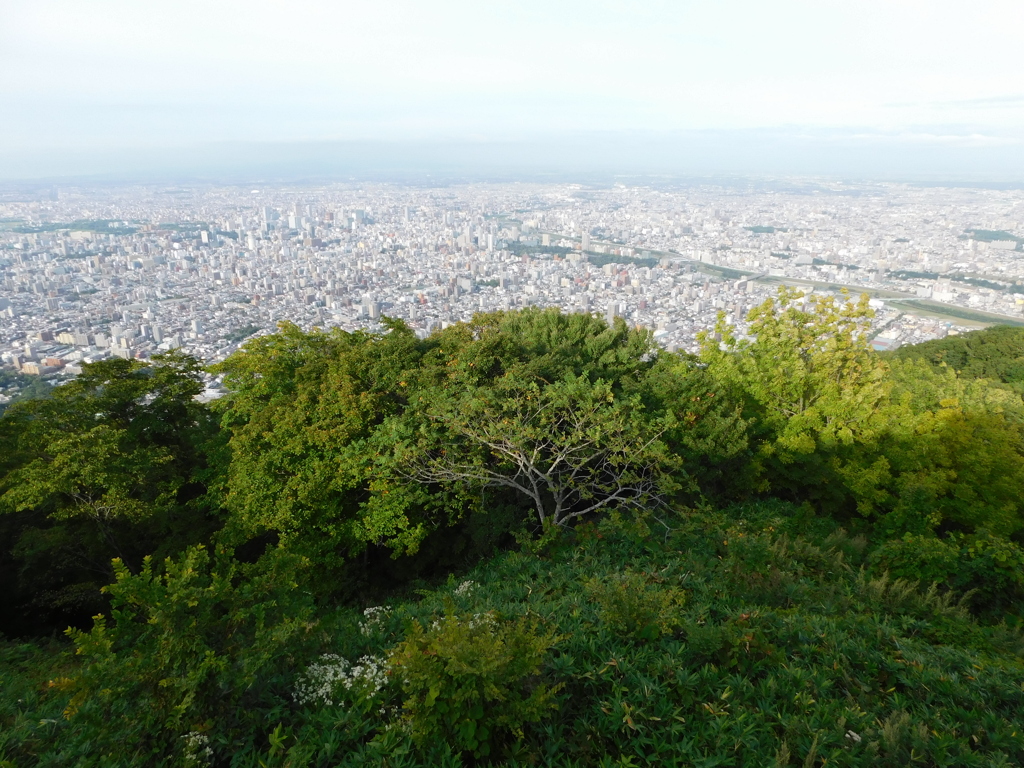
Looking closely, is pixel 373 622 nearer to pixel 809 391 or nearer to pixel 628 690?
pixel 628 690

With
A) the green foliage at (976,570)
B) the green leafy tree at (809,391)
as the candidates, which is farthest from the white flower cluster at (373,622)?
the green leafy tree at (809,391)

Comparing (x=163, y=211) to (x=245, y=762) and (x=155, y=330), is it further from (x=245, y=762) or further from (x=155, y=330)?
(x=245, y=762)

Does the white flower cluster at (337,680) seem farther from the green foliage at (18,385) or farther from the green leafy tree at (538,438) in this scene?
the green foliage at (18,385)

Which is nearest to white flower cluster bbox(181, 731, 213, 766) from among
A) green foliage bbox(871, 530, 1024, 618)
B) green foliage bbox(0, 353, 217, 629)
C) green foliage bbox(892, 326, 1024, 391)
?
green foliage bbox(0, 353, 217, 629)

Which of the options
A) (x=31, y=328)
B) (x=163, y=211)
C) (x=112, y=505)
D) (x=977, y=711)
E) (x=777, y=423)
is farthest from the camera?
(x=163, y=211)

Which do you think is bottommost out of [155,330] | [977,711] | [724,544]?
[155,330]

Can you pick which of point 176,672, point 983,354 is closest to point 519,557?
point 176,672

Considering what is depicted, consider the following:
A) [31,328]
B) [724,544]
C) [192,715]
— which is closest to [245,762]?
[192,715]

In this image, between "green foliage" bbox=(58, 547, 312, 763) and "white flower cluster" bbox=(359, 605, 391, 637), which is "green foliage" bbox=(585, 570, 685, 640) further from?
"green foliage" bbox=(58, 547, 312, 763)
